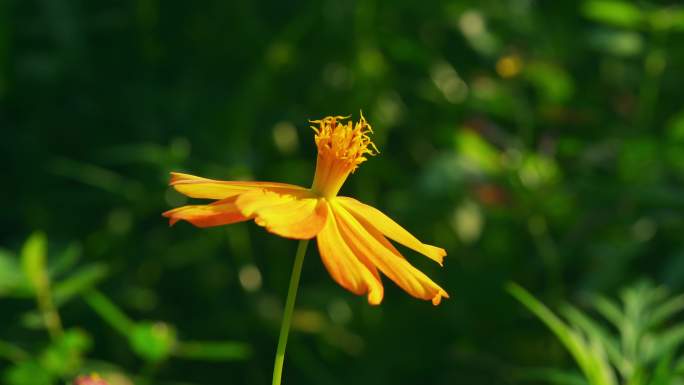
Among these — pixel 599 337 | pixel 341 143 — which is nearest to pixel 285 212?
pixel 341 143

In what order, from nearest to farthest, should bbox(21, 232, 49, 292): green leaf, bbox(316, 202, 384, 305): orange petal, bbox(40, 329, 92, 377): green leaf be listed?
1. bbox(316, 202, 384, 305): orange petal
2. bbox(40, 329, 92, 377): green leaf
3. bbox(21, 232, 49, 292): green leaf

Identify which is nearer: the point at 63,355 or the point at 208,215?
the point at 208,215

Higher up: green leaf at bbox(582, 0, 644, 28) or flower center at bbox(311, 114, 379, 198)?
green leaf at bbox(582, 0, 644, 28)

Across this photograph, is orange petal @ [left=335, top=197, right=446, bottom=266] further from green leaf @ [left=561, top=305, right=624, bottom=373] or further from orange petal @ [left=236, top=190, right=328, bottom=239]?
green leaf @ [left=561, top=305, right=624, bottom=373]

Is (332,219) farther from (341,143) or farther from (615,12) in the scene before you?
(615,12)

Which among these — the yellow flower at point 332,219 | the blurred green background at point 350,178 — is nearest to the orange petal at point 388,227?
the yellow flower at point 332,219

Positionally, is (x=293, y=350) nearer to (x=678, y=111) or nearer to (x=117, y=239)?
(x=117, y=239)

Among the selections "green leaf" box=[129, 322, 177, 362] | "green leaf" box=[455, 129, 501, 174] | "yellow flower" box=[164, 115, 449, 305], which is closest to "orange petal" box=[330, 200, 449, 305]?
"yellow flower" box=[164, 115, 449, 305]
